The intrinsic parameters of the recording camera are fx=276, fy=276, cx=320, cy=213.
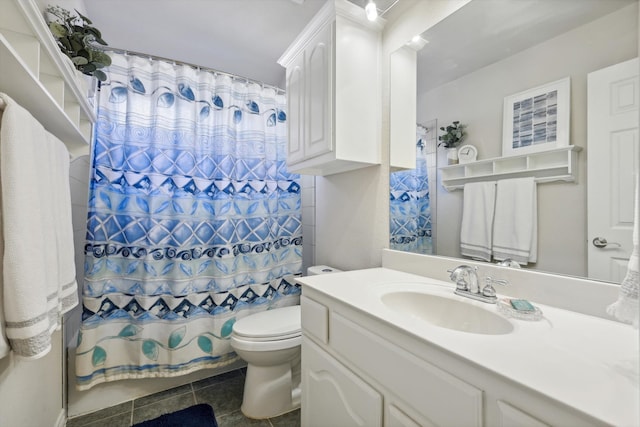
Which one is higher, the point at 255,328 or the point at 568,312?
the point at 568,312

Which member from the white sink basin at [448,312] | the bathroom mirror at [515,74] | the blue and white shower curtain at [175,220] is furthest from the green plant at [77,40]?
the white sink basin at [448,312]

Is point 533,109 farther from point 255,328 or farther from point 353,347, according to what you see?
point 255,328

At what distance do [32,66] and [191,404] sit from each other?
5.72 ft

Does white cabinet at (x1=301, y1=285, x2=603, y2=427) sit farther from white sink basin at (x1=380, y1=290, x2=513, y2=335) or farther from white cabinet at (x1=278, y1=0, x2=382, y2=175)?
white cabinet at (x1=278, y1=0, x2=382, y2=175)

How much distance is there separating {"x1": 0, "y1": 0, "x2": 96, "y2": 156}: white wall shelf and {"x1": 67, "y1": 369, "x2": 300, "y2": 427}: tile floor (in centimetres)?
151

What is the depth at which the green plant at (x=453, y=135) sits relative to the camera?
3.80 ft

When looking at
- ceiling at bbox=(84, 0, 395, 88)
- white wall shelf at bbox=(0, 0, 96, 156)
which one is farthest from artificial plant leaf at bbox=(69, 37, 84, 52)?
ceiling at bbox=(84, 0, 395, 88)

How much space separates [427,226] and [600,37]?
32.3 inches

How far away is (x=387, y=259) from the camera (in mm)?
1438

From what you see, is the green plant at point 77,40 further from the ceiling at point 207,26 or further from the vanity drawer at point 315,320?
the vanity drawer at point 315,320

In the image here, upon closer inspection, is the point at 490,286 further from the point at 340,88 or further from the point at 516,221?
the point at 340,88

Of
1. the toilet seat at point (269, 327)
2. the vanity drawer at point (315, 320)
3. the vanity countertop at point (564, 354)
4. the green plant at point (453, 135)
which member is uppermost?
the green plant at point (453, 135)

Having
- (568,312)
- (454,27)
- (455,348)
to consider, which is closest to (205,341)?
(455,348)

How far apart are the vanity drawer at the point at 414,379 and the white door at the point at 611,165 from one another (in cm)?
59
